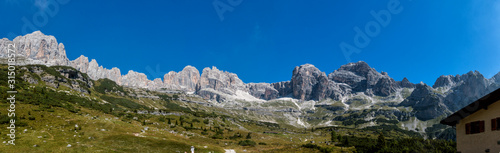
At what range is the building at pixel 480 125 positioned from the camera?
1677cm

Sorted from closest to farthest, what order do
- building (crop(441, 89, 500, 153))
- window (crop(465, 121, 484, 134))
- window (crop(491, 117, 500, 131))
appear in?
window (crop(491, 117, 500, 131)), building (crop(441, 89, 500, 153)), window (crop(465, 121, 484, 134))

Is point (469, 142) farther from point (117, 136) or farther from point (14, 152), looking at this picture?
point (117, 136)

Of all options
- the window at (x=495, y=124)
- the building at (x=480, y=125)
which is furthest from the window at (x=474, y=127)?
the window at (x=495, y=124)

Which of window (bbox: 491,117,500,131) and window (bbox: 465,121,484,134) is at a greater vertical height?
window (bbox: 491,117,500,131)

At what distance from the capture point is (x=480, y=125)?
1800cm

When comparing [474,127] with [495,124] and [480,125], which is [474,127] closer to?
[480,125]

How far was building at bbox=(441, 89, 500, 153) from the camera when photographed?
660 inches

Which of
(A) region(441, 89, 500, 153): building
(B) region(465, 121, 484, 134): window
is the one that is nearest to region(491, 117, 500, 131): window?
(A) region(441, 89, 500, 153): building

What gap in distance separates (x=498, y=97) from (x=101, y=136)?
63.3 metres

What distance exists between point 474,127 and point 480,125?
834 millimetres

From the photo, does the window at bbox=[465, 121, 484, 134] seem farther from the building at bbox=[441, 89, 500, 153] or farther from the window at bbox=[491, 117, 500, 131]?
the window at bbox=[491, 117, 500, 131]

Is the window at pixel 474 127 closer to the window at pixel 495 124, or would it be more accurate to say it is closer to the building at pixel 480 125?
the building at pixel 480 125

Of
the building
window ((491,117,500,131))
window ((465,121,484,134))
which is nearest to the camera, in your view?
window ((491,117,500,131))

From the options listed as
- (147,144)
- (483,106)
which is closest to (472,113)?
(483,106)
